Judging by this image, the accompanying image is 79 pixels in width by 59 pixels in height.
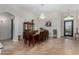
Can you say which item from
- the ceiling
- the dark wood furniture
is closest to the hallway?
the dark wood furniture

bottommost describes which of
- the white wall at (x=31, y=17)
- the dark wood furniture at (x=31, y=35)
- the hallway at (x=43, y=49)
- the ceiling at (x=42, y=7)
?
the hallway at (x=43, y=49)

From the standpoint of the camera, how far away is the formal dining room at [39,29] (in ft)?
10.1

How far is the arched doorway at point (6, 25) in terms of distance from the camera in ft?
10.1

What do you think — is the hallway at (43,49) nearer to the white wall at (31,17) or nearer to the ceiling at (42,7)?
the white wall at (31,17)

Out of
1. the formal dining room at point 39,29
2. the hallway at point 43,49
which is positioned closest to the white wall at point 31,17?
the formal dining room at point 39,29

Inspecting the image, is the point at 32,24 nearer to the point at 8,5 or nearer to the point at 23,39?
the point at 23,39

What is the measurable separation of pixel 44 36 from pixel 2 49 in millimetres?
1006

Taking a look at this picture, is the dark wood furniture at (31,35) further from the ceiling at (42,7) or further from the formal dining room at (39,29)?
the ceiling at (42,7)

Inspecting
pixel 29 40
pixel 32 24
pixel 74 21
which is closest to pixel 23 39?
pixel 29 40

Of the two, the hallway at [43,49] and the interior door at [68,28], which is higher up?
the interior door at [68,28]

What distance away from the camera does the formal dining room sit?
306 cm

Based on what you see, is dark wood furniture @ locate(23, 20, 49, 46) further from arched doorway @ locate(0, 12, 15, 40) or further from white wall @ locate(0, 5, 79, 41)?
arched doorway @ locate(0, 12, 15, 40)

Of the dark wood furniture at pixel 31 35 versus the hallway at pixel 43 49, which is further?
the dark wood furniture at pixel 31 35

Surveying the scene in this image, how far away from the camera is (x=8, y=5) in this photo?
3.05 meters
